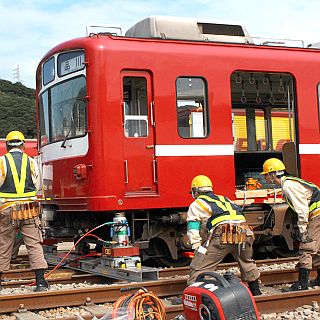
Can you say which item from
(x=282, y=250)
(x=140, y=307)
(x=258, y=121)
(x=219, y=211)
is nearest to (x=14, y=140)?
(x=219, y=211)

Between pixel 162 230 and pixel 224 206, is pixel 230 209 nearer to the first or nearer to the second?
pixel 224 206

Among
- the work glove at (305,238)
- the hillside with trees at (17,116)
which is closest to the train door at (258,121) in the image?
the work glove at (305,238)

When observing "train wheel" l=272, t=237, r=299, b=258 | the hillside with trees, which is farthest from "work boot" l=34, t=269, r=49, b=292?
the hillside with trees

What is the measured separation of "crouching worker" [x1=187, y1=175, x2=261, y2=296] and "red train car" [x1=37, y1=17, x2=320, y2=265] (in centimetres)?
218

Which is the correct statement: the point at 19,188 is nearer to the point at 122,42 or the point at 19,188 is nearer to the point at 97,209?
the point at 97,209

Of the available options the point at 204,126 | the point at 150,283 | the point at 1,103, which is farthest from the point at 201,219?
the point at 1,103

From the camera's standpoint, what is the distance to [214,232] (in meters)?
6.59

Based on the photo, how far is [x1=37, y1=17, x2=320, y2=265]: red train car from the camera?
871 cm

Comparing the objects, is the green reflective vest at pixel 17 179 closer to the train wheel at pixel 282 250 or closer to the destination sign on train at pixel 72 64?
the destination sign on train at pixel 72 64

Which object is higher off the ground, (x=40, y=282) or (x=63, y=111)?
(x=63, y=111)

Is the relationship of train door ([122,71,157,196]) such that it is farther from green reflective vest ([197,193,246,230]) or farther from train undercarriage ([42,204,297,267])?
green reflective vest ([197,193,246,230])

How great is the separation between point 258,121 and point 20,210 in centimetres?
648

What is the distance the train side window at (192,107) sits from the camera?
9.20 metres

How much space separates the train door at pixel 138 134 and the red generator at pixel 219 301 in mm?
3594
